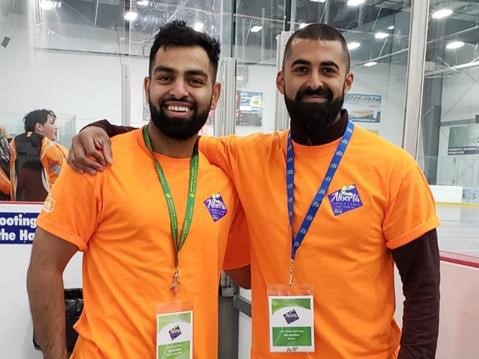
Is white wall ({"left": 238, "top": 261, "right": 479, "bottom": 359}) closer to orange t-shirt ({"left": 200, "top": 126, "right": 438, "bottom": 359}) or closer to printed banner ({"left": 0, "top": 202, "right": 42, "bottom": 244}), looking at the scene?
orange t-shirt ({"left": 200, "top": 126, "right": 438, "bottom": 359})

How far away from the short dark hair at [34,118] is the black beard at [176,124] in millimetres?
2186

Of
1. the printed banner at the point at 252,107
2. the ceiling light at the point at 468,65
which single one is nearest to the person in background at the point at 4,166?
the printed banner at the point at 252,107

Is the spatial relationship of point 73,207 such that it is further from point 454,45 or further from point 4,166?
point 454,45

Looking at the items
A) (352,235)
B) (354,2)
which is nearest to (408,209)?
(352,235)

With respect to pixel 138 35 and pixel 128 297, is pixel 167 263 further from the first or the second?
pixel 138 35

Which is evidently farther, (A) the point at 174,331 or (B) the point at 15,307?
(B) the point at 15,307

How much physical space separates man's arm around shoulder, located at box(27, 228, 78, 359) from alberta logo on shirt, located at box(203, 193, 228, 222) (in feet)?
1.24

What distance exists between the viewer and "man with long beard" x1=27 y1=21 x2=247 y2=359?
1272 millimetres

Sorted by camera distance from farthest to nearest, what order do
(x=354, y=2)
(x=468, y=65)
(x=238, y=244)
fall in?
(x=468, y=65)
(x=354, y=2)
(x=238, y=244)

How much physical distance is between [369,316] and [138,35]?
315 cm

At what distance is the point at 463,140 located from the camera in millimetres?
11500

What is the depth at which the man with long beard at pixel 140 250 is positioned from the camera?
127 centimetres

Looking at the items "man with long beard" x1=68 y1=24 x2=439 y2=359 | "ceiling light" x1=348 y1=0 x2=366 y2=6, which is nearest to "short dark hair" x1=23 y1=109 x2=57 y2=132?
"man with long beard" x1=68 y1=24 x2=439 y2=359

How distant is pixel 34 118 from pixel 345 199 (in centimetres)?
265
